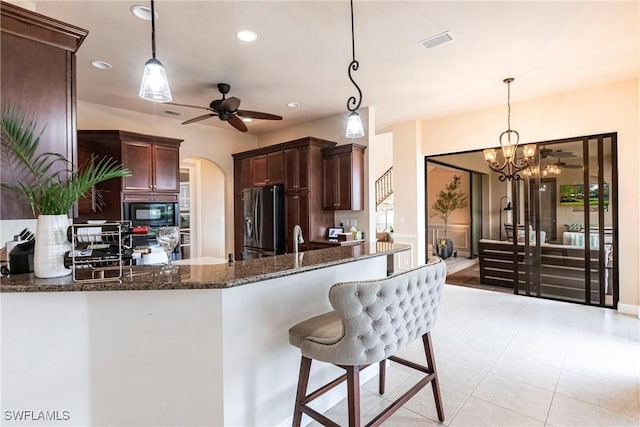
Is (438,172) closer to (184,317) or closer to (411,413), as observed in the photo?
(411,413)

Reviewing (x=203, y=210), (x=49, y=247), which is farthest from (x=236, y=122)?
(x=203, y=210)

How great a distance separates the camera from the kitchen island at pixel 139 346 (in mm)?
1448

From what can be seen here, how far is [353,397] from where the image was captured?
159cm

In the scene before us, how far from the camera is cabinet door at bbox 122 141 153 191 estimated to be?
4.64m

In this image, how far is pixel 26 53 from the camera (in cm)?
173

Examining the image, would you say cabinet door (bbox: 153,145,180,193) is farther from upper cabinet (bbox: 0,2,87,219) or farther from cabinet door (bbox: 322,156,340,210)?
upper cabinet (bbox: 0,2,87,219)

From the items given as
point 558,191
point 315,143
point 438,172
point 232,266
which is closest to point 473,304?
point 558,191

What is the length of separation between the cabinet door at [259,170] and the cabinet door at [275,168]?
117 mm

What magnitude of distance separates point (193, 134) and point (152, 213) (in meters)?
1.80

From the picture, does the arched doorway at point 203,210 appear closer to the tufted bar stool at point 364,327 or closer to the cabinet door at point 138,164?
the cabinet door at point 138,164

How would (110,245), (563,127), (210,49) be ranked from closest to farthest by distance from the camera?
(110,245), (210,49), (563,127)

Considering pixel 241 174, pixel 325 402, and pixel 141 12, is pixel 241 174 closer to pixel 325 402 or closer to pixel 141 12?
pixel 141 12

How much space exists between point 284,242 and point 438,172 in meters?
6.12

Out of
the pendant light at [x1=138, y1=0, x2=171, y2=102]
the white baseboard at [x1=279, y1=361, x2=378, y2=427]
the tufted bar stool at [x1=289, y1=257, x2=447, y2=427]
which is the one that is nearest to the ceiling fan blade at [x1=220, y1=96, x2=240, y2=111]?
the pendant light at [x1=138, y1=0, x2=171, y2=102]
